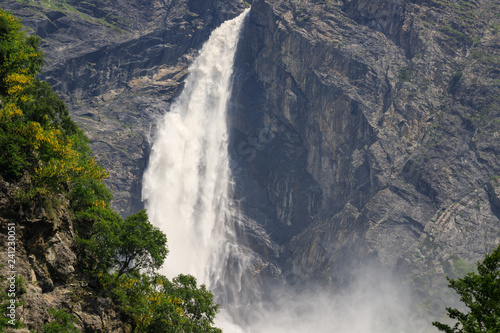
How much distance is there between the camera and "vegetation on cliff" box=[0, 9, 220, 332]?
3162 cm

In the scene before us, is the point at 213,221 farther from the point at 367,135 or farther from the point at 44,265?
the point at 44,265

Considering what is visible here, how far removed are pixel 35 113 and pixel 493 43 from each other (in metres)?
125

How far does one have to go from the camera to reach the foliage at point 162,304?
110 ft

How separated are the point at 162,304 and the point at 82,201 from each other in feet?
30.8

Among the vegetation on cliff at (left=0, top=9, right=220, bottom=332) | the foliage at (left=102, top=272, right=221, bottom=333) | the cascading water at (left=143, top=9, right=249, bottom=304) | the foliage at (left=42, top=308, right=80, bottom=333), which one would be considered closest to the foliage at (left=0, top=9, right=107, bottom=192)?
the vegetation on cliff at (left=0, top=9, right=220, bottom=332)

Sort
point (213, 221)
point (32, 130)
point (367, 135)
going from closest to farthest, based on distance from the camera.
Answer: point (32, 130) → point (367, 135) → point (213, 221)

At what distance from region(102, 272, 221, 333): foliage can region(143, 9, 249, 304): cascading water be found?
77.5 metres

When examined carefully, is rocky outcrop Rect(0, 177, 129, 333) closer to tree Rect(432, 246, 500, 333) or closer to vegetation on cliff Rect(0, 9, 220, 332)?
vegetation on cliff Rect(0, 9, 220, 332)

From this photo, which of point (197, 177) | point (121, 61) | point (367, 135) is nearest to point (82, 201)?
point (367, 135)

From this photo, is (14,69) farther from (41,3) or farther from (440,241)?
(41,3)

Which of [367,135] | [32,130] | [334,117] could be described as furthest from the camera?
[334,117]

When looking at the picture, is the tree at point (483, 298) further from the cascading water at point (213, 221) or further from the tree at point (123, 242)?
the cascading water at point (213, 221)

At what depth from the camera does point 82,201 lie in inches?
1449

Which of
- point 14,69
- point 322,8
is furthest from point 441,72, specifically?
point 14,69
